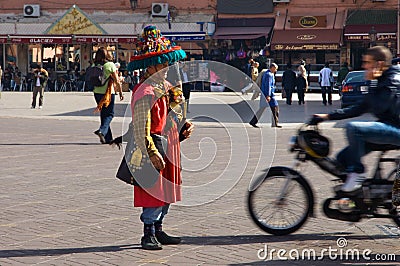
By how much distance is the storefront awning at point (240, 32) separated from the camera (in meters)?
45.8

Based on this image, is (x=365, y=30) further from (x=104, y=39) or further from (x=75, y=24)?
(x=75, y=24)

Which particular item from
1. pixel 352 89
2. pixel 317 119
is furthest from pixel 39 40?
pixel 317 119

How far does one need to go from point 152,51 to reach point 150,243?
1574 mm

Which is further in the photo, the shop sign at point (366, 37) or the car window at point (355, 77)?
the shop sign at point (366, 37)

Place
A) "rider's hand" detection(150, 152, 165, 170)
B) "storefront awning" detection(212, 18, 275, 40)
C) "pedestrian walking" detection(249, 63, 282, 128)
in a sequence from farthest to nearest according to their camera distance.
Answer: "storefront awning" detection(212, 18, 275, 40)
"pedestrian walking" detection(249, 63, 282, 128)
"rider's hand" detection(150, 152, 165, 170)

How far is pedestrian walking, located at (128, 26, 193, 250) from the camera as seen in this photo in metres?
6.97

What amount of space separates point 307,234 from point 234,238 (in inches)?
25.9

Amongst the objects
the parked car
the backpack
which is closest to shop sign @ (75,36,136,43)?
the parked car

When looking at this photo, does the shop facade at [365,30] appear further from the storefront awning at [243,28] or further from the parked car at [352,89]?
the parked car at [352,89]

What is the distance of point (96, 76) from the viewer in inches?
625

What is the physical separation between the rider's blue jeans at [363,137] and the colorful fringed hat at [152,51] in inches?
62.7

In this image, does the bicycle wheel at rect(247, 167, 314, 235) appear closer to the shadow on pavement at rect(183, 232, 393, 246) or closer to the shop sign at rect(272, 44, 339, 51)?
the shadow on pavement at rect(183, 232, 393, 246)

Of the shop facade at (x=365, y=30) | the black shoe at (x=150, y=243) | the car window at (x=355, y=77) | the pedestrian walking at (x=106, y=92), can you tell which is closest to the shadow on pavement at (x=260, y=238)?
the black shoe at (x=150, y=243)

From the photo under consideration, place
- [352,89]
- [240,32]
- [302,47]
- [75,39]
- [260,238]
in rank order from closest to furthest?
[260,238], [352,89], [302,47], [240,32], [75,39]
